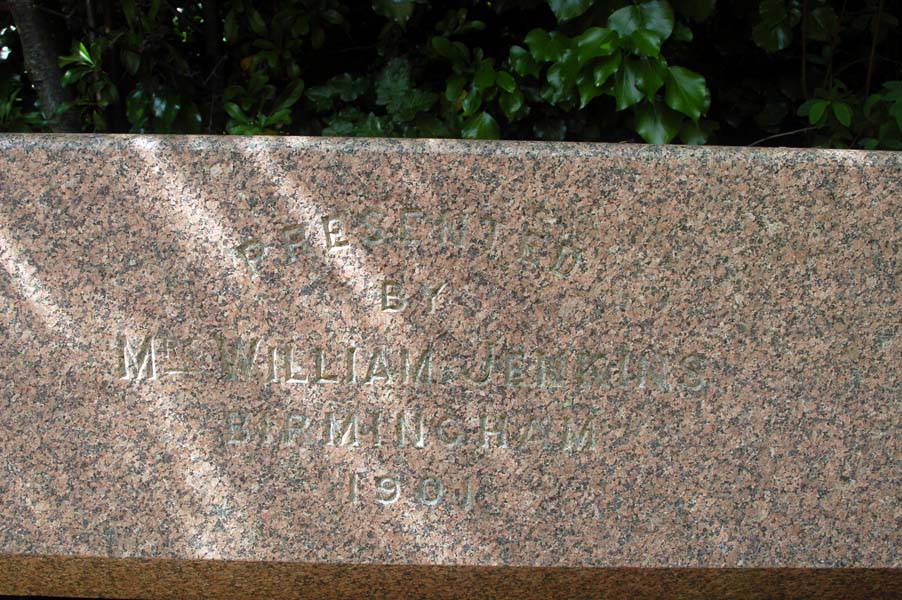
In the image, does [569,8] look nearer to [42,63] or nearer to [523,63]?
[523,63]

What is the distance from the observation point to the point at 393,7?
68.6 inches

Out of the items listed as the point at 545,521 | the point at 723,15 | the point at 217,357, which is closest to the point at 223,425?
the point at 217,357

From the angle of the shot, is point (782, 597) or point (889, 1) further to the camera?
point (889, 1)

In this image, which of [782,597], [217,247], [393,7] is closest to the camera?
[217,247]

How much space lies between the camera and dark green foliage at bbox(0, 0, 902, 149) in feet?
5.60

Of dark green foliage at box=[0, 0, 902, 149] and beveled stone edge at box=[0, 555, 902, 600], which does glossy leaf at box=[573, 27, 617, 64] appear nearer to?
dark green foliage at box=[0, 0, 902, 149]

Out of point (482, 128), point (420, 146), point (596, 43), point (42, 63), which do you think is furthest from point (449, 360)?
point (42, 63)

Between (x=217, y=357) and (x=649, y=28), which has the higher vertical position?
(x=649, y=28)

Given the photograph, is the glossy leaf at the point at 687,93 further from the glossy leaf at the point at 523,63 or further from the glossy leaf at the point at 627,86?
the glossy leaf at the point at 523,63

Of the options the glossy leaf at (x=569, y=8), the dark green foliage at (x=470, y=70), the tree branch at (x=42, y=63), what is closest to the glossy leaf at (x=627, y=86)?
the dark green foliage at (x=470, y=70)

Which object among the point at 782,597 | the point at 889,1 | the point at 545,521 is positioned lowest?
the point at 782,597

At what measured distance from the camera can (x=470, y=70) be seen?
72.8 inches

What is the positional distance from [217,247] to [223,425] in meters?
0.34

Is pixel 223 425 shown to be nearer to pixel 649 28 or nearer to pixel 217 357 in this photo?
pixel 217 357
